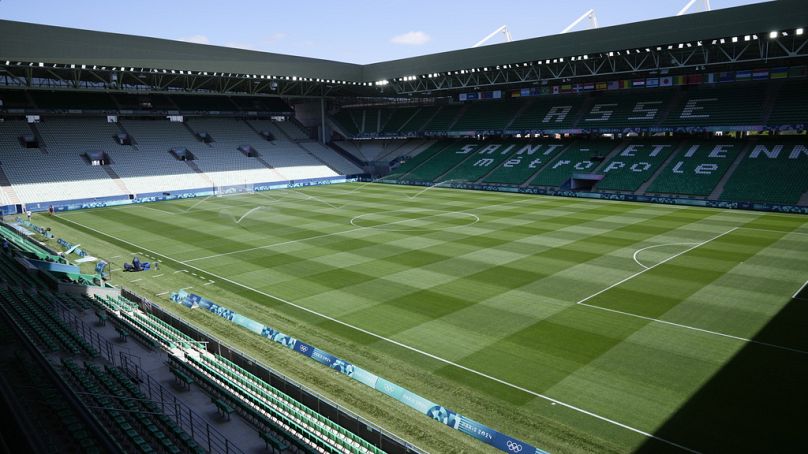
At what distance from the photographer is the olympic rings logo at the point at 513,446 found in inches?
448

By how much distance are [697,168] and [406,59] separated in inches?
1354

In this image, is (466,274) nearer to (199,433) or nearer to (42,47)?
(199,433)

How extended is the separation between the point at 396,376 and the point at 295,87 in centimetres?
6341

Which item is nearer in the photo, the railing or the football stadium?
the railing

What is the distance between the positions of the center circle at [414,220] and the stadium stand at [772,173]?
24.3 m

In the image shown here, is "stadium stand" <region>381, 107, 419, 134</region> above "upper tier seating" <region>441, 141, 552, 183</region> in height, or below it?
above

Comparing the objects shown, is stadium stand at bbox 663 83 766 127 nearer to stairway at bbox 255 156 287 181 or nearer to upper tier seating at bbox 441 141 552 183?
upper tier seating at bbox 441 141 552 183

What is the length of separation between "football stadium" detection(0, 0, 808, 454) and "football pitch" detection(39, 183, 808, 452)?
129 millimetres

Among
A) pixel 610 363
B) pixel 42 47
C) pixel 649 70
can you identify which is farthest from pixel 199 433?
pixel 649 70

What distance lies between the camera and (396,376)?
15.5 meters

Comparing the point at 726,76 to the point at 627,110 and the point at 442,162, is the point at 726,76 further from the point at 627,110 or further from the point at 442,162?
the point at 442,162

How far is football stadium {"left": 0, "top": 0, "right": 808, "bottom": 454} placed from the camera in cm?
1276

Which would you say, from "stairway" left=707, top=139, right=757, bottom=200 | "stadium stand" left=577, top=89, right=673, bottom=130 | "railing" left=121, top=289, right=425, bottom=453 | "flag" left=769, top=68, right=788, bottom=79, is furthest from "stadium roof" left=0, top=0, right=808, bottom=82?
"railing" left=121, top=289, right=425, bottom=453

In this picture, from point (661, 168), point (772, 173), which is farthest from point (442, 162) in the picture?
point (772, 173)
